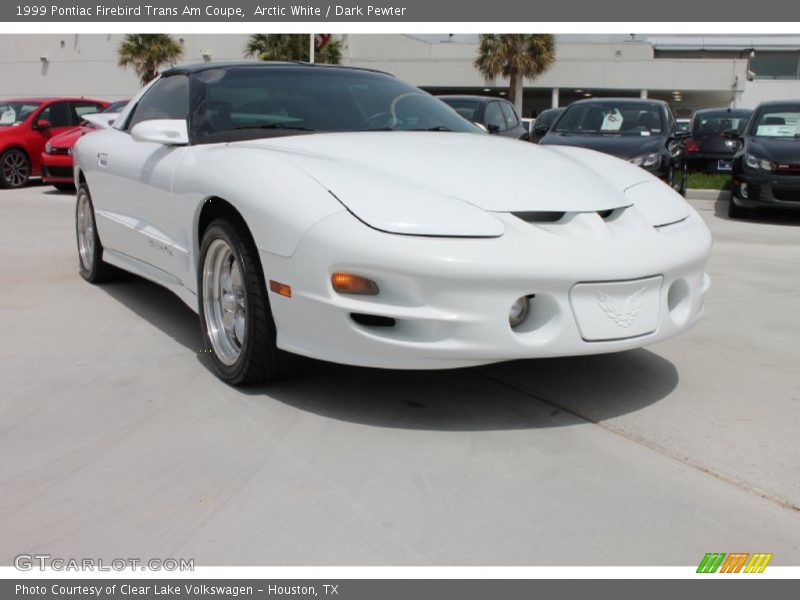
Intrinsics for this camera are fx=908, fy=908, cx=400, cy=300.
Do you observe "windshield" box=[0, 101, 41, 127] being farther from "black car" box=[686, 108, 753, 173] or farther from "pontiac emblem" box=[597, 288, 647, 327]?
"pontiac emblem" box=[597, 288, 647, 327]

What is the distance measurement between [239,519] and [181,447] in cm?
63

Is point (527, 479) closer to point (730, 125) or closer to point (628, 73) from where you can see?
point (730, 125)

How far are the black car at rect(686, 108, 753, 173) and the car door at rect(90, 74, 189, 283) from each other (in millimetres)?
11313

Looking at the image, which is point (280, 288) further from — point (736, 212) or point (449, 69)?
point (449, 69)

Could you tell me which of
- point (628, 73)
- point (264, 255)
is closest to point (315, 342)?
point (264, 255)

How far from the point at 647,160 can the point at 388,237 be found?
312 inches

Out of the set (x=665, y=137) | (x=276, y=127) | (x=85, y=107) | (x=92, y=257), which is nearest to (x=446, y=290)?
(x=276, y=127)

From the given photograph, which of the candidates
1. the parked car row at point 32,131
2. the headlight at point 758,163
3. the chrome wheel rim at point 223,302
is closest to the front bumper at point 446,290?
the chrome wheel rim at point 223,302

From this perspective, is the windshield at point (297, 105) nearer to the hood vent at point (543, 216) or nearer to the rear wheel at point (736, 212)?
the hood vent at point (543, 216)

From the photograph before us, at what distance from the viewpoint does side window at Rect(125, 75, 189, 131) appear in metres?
4.61

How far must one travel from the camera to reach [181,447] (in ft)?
10.4

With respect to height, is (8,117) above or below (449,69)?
below

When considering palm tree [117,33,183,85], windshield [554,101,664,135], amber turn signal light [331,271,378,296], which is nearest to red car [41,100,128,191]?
windshield [554,101,664,135]

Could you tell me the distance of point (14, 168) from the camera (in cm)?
1356
